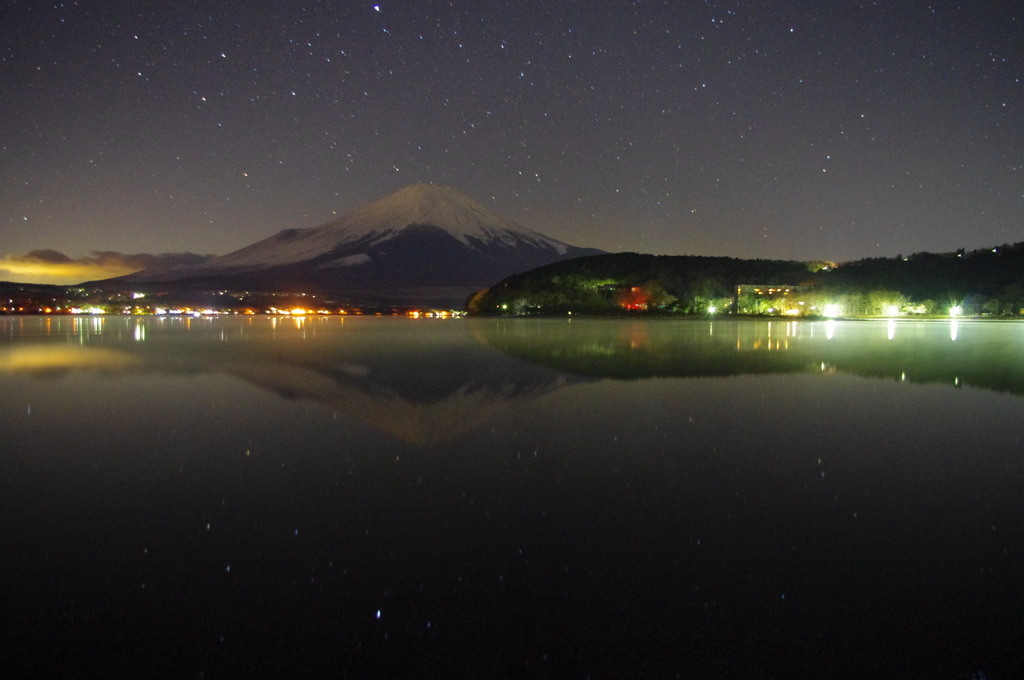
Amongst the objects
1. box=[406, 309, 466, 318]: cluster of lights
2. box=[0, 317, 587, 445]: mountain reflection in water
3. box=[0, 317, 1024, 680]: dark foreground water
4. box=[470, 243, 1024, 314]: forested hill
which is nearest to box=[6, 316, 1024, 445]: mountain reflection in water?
box=[0, 317, 587, 445]: mountain reflection in water

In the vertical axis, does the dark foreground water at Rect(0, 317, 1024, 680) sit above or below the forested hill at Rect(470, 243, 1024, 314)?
below

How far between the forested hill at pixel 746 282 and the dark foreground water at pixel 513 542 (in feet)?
303

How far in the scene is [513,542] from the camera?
439 cm

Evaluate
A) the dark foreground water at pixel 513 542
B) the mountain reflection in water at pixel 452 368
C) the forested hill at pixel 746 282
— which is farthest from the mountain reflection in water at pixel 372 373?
the forested hill at pixel 746 282

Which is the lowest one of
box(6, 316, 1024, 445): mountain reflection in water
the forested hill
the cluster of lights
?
the cluster of lights

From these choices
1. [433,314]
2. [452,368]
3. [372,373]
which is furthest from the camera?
[433,314]

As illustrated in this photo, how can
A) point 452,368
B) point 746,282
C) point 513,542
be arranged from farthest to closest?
point 746,282, point 452,368, point 513,542

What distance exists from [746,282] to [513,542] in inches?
5592

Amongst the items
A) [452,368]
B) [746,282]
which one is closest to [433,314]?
[746,282]

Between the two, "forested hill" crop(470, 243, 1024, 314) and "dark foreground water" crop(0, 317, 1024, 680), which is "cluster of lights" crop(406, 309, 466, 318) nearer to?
"forested hill" crop(470, 243, 1024, 314)

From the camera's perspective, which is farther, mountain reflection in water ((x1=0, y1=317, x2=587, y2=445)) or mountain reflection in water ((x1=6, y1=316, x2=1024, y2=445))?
mountain reflection in water ((x1=6, y1=316, x2=1024, y2=445))

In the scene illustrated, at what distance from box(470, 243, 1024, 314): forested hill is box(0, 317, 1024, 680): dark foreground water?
9221 cm

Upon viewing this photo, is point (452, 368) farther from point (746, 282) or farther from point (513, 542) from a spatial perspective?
point (746, 282)

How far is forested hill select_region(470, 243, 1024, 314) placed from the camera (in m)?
93.5
